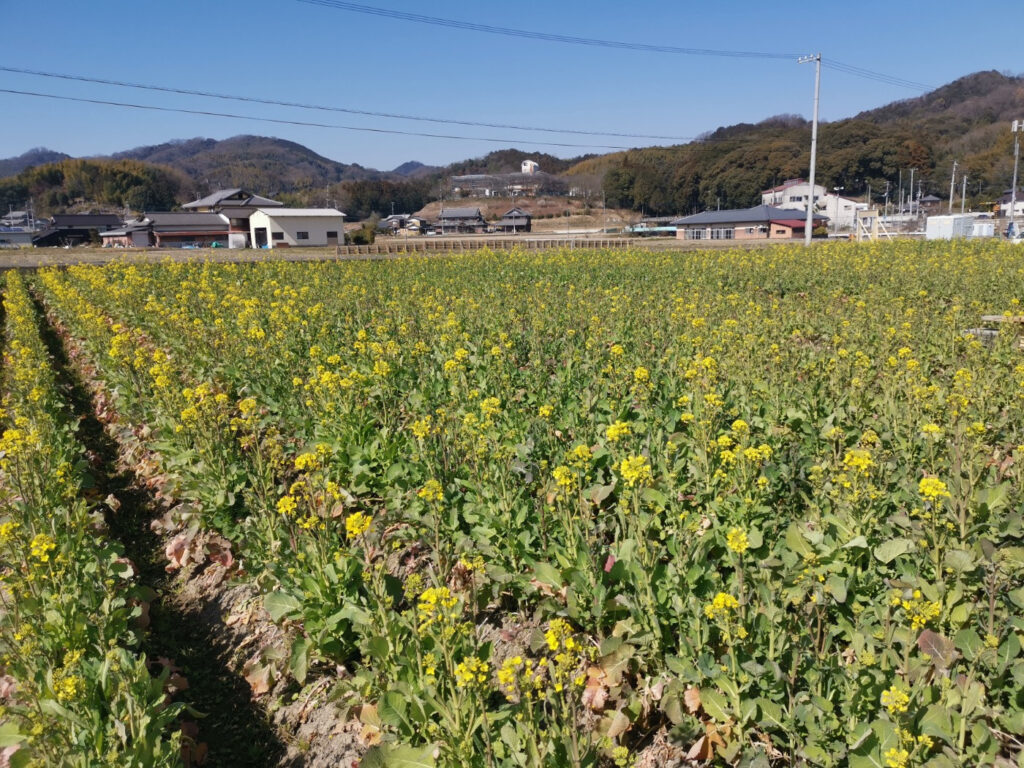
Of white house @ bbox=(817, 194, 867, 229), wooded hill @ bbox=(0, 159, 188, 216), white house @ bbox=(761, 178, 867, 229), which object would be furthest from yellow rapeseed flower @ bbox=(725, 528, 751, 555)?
wooded hill @ bbox=(0, 159, 188, 216)

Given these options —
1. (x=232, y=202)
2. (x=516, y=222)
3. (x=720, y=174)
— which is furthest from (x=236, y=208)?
(x=720, y=174)

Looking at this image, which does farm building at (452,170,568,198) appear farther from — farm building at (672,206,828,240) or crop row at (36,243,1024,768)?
crop row at (36,243,1024,768)

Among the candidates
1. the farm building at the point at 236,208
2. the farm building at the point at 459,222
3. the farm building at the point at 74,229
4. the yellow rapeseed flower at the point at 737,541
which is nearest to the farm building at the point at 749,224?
the farm building at the point at 459,222

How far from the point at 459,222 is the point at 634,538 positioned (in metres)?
96.4

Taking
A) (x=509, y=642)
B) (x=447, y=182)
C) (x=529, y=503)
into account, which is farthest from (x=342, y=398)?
(x=447, y=182)

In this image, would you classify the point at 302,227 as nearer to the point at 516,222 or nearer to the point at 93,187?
the point at 516,222

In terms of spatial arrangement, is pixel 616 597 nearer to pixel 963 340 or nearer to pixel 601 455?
pixel 601 455

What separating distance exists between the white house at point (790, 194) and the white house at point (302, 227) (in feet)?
214

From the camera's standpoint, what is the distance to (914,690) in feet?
8.34

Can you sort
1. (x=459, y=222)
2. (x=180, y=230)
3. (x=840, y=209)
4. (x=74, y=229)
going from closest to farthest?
1. (x=180, y=230)
2. (x=74, y=229)
3. (x=459, y=222)
4. (x=840, y=209)

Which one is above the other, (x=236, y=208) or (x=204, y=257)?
(x=236, y=208)

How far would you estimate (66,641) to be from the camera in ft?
12.5

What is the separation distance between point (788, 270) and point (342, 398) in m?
15.7

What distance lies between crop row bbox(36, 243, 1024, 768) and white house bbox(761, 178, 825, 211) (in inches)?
3998
